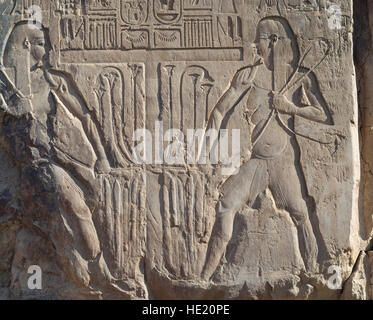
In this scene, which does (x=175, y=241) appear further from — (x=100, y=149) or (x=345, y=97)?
(x=345, y=97)

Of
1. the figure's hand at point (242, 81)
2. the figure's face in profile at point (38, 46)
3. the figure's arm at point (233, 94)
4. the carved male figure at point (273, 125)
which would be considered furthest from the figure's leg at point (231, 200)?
the figure's face in profile at point (38, 46)

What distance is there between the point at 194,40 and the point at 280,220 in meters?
1.45

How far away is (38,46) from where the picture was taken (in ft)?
21.1

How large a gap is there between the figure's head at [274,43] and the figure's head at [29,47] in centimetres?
157

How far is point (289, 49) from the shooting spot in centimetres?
643

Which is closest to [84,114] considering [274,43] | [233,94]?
[233,94]

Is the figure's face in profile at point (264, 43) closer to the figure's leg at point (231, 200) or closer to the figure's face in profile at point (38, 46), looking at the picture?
the figure's leg at point (231, 200)

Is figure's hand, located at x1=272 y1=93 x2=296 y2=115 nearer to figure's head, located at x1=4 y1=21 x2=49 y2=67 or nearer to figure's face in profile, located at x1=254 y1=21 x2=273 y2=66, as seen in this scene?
figure's face in profile, located at x1=254 y1=21 x2=273 y2=66

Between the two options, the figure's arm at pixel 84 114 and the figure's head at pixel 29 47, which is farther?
the figure's head at pixel 29 47

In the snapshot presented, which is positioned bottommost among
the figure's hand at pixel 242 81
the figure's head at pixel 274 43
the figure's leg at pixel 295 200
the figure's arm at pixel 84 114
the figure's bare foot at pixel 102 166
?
the figure's leg at pixel 295 200

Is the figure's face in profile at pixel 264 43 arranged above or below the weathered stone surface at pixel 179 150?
above

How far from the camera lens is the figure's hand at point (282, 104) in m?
6.36

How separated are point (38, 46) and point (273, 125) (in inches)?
71.9

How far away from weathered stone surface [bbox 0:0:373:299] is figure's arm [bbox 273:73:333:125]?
12mm
